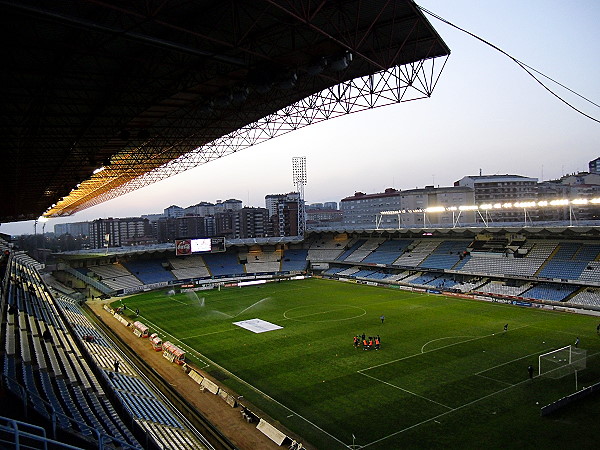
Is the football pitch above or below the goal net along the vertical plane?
below

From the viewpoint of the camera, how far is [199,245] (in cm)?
6238

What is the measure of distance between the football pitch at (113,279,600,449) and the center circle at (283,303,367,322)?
85 mm

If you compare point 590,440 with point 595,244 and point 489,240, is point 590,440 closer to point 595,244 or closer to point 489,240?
point 595,244

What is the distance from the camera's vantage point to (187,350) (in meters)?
28.6

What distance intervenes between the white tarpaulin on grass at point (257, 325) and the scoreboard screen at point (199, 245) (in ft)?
90.7

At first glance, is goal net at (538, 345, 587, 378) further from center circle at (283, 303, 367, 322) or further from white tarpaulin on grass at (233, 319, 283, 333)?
white tarpaulin on grass at (233, 319, 283, 333)

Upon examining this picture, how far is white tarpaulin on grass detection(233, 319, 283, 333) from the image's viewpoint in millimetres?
33172

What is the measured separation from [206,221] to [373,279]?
4240 inches

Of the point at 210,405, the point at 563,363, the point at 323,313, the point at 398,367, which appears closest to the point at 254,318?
the point at 323,313

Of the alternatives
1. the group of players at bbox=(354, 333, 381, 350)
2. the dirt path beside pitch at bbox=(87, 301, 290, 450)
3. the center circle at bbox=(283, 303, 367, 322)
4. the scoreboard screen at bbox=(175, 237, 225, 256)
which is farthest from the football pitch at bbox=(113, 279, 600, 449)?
the scoreboard screen at bbox=(175, 237, 225, 256)

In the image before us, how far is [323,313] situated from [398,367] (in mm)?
15038

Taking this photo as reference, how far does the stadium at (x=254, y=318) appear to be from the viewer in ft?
41.2

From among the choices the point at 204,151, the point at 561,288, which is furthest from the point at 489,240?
the point at 204,151

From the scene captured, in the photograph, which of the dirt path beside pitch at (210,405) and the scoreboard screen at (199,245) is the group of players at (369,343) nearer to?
the dirt path beside pitch at (210,405)
